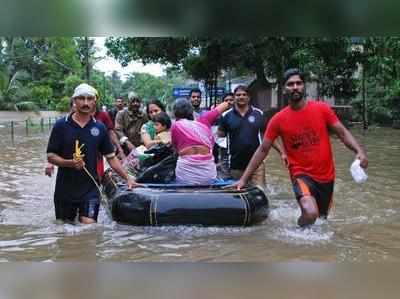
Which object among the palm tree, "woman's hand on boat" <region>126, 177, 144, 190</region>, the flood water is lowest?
the flood water

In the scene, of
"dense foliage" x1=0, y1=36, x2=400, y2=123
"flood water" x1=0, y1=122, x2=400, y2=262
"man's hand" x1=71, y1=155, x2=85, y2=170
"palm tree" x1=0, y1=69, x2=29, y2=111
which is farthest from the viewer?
"palm tree" x1=0, y1=69, x2=29, y2=111

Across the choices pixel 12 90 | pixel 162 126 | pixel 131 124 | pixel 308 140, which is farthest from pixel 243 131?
pixel 12 90

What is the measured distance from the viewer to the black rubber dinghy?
691cm

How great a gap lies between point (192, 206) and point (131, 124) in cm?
318

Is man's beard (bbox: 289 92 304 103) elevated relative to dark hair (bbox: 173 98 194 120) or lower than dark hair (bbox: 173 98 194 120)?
elevated

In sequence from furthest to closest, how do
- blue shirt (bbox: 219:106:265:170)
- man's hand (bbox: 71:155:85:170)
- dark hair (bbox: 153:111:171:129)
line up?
1. dark hair (bbox: 153:111:171:129)
2. blue shirt (bbox: 219:106:265:170)
3. man's hand (bbox: 71:155:85:170)

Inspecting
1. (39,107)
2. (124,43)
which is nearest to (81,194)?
(124,43)

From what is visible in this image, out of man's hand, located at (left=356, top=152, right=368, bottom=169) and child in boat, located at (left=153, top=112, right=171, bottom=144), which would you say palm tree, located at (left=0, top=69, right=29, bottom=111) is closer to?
child in boat, located at (left=153, top=112, right=171, bottom=144)

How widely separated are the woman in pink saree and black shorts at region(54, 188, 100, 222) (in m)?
1.20

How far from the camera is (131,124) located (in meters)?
9.74

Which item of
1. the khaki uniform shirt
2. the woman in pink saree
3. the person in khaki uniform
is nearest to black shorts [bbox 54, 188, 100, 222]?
the woman in pink saree

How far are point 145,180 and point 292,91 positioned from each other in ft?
8.89

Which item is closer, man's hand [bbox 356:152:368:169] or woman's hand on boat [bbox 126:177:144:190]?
man's hand [bbox 356:152:368:169]
